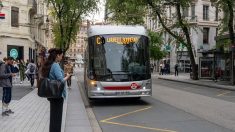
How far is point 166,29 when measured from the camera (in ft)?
137

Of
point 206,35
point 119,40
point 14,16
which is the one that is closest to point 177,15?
point 14,16

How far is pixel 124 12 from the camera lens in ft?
191

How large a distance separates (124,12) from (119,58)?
40530mm

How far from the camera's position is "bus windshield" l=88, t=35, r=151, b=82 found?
58.9 ft

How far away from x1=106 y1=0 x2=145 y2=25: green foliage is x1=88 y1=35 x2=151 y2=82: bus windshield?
86.1ft

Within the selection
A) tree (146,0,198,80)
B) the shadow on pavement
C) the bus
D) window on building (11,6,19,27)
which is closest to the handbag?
the bus

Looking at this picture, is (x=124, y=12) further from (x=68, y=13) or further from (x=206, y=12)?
(x=206, y=12)

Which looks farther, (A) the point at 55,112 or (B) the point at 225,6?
(B) the point at 225,6

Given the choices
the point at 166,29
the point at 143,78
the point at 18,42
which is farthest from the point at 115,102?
the point at 18,42

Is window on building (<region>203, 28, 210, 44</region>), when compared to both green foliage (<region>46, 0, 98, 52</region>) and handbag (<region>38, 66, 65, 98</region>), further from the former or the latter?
handbag (<region>38, 66, 65, 98</region>)

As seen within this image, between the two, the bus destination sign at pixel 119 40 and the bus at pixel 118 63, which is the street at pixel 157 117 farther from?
the bus destination sign at pixel 119 40

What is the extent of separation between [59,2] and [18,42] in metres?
9.86

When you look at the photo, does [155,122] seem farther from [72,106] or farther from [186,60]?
[186,60]

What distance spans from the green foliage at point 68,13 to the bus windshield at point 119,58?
26.0 m
